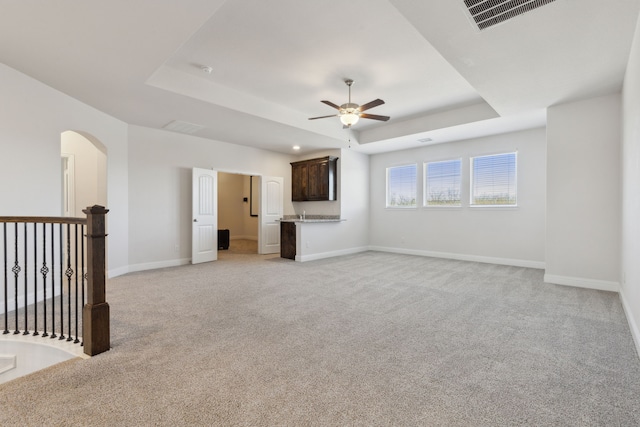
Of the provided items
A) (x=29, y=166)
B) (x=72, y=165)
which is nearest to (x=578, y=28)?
(x=29, y=166)

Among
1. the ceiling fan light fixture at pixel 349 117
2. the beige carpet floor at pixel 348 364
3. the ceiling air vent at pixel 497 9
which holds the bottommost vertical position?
the beige carpet floor at pixel 348 364

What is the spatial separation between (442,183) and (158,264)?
21.1 feet

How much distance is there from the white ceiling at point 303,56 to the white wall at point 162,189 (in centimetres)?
54

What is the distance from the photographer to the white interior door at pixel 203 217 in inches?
246

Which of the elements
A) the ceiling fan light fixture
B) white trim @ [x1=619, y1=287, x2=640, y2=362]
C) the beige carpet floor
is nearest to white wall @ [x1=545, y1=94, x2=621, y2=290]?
the beige carpet floor

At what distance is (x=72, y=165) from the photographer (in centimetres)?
549

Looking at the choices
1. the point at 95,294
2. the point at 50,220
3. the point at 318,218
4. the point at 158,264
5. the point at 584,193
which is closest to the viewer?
the point at 95,294

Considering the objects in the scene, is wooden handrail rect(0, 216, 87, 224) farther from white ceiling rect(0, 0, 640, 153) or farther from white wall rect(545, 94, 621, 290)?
white wall rect(545, 94, 621, 290)

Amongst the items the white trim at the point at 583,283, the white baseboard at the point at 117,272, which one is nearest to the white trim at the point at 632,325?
the white trim at the point at 583,283

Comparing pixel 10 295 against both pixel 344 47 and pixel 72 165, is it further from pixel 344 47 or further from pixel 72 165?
pixel 344 47

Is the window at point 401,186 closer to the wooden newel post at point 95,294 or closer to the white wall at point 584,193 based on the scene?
the white wall at point 584,193

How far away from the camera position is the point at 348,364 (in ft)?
7.25

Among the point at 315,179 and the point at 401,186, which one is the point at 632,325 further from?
the point at 315,179

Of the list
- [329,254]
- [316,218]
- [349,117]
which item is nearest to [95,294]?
[349,117]
